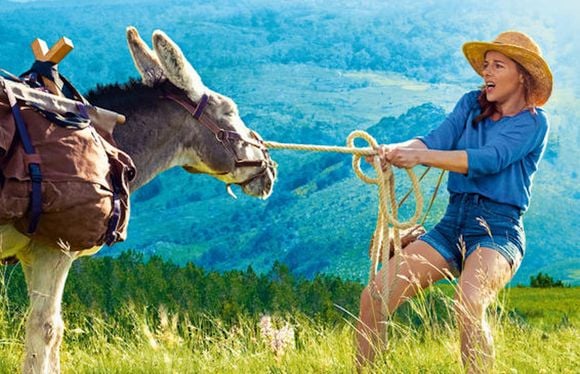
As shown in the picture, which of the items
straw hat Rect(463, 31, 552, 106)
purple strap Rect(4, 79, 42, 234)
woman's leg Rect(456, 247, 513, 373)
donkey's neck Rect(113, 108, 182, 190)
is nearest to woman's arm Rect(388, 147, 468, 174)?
woman's leg Rect(456, 247, 513, 373)

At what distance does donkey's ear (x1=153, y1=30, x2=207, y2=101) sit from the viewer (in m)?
5.20

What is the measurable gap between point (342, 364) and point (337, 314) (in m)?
4.28

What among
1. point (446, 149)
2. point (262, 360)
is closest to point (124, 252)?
point (262, 360)

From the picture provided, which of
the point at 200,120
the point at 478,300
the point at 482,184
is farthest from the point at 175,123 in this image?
the point at 478,300

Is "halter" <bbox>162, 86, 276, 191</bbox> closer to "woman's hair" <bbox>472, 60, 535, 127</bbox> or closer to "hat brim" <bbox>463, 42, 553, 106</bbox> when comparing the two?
"woman's hair" <bbox>472, 60, 535, 127</bbox>

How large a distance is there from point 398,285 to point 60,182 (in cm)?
197

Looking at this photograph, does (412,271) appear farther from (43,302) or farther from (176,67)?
(43,302)

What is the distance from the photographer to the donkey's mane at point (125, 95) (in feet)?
17.6

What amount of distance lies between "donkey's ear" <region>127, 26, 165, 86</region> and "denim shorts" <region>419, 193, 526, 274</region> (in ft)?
5.91

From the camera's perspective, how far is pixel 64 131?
14.6 ft

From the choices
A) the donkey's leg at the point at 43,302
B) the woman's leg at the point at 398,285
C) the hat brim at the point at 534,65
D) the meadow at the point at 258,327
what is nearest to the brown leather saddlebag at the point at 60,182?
the donkey's leg at the point at 43,302

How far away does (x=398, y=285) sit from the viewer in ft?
17.0

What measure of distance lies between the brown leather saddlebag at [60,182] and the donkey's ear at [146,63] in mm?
863

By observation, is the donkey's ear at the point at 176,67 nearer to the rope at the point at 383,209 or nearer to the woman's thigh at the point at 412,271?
the rope at the point at 383,209
